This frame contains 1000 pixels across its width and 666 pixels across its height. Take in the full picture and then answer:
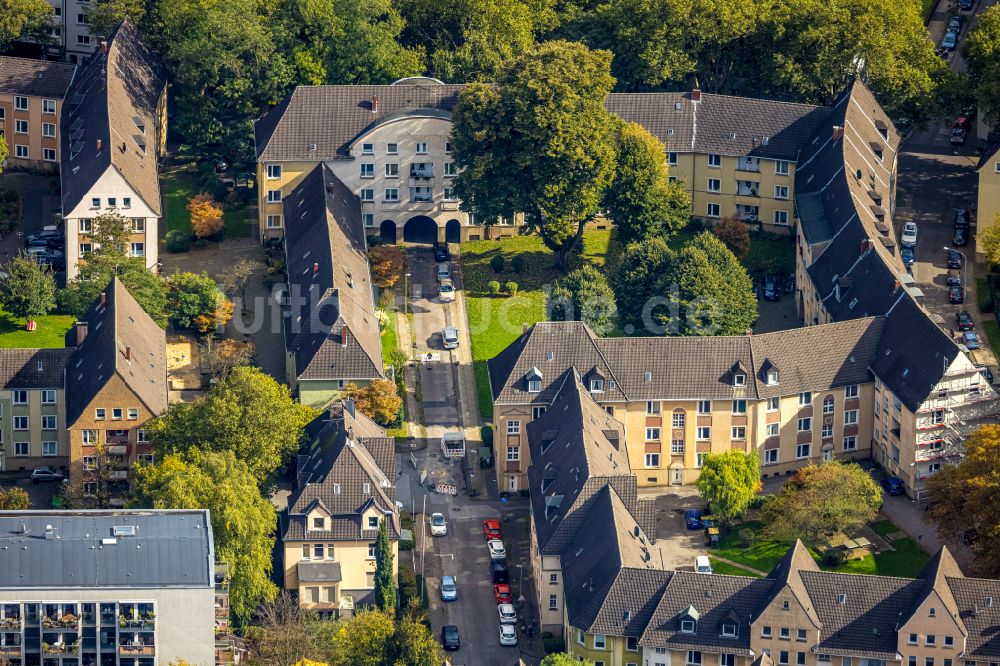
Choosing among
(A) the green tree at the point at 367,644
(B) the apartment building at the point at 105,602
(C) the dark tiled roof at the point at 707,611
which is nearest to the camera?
(B) the apartment building at the point at 105,602

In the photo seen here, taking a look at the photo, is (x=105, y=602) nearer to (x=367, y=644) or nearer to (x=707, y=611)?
(x=367, y=644)

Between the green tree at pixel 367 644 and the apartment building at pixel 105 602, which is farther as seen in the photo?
the green tree at pixel 367 644

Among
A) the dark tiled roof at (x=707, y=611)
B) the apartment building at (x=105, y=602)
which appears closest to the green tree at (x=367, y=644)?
the apartment building at (x=105, y=602)

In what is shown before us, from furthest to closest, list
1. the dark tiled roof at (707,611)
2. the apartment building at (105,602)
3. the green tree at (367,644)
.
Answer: the dark tiled roof at (707,611), the green tree at (367,644), the apartment building at (105,602)

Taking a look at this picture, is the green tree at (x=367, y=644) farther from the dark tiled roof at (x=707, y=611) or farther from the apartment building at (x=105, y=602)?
the dark tiled roof at (x=707, y=611)

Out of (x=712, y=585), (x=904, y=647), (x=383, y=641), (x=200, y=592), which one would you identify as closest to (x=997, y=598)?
(x=904, y=647)

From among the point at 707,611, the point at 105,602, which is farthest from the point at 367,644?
the point at 707,611
